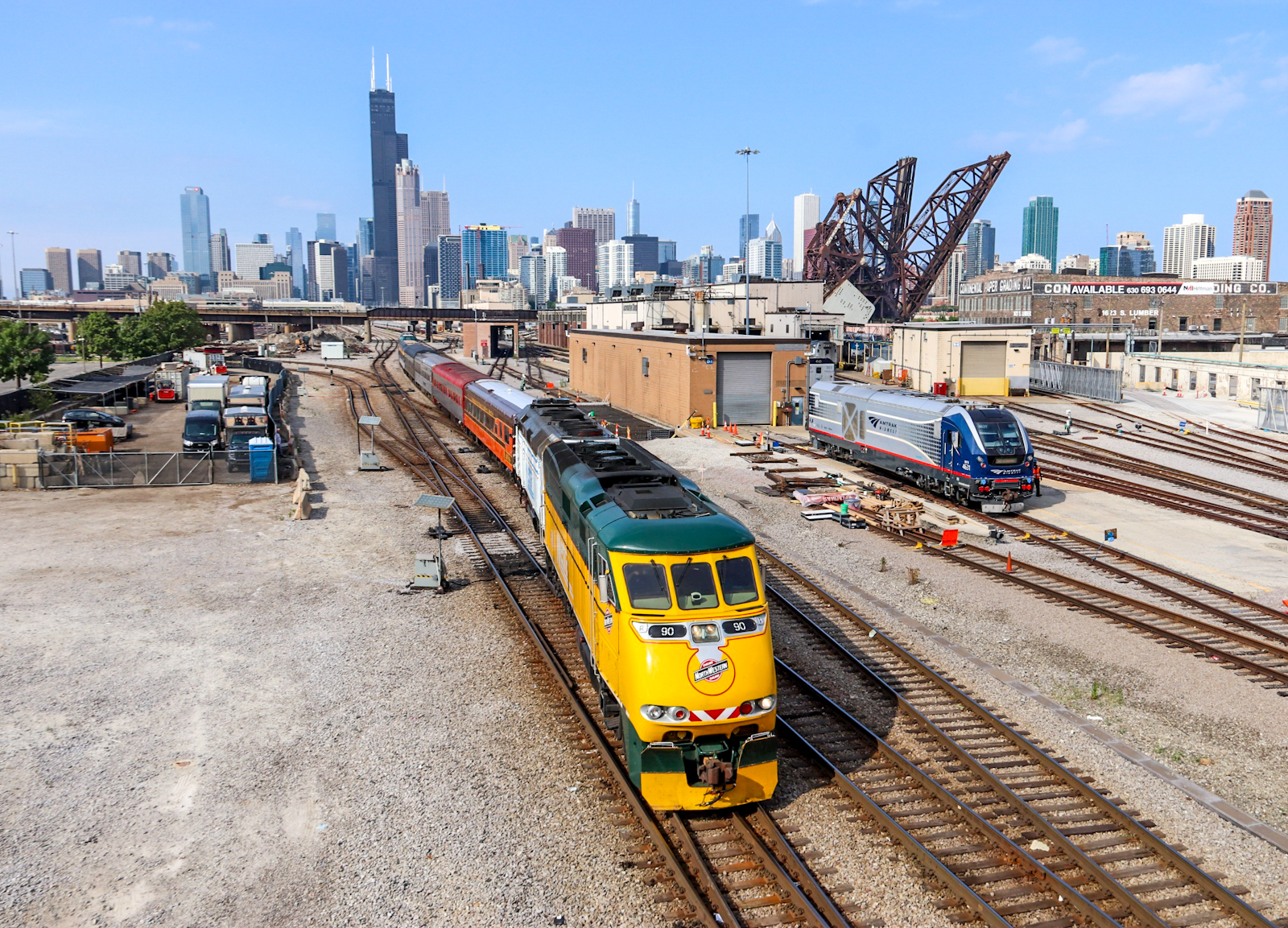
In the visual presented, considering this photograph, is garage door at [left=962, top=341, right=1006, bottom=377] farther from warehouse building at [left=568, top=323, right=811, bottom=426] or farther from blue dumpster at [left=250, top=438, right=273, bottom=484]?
blue dumpster at [left=250, top=438, right=273, bottom=484]

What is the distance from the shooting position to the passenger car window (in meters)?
11.2

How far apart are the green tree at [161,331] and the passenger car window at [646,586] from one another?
312ft

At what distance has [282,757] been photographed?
1337 centimetres

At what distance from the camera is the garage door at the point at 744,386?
159 feet

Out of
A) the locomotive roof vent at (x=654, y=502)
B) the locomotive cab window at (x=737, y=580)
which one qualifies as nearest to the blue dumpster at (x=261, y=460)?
the locomotive roof vent at (x=654, y=502)

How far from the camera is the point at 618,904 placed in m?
9.95

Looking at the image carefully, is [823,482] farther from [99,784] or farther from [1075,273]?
[1075,273]

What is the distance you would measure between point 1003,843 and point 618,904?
4754 millimetres

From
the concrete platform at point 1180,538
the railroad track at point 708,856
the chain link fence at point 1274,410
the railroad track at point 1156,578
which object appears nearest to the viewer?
the railroad track at point 708,856

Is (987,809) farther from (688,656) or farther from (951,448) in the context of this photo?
(951,448)

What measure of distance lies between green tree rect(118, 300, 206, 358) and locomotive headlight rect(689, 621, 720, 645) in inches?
3779

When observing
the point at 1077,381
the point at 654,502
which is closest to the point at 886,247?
the point at 1077,381

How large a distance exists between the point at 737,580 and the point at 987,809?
15.1ft

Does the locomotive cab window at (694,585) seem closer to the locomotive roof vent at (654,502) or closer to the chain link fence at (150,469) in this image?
the locomotive roof vent at (654,502)
